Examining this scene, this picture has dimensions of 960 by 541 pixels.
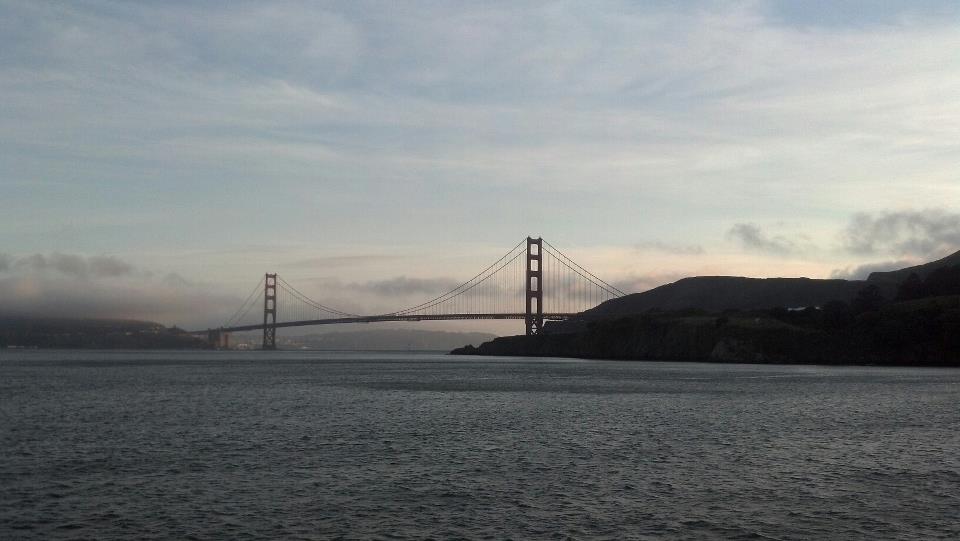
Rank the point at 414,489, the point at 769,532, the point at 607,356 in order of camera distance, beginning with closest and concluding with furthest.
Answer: the point at 769,532, the point at 414,489, the point at 607,356

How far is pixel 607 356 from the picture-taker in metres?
180

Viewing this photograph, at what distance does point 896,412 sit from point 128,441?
38845mm

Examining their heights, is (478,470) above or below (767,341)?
below

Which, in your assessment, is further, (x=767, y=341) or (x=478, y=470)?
(x=767, y=341)

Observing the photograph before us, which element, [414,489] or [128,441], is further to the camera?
[128,441]

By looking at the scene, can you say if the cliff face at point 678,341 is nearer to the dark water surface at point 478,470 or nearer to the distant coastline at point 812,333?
the distant coastline at point 812,333

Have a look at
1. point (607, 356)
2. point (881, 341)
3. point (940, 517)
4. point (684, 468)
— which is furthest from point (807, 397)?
point (607, 356)

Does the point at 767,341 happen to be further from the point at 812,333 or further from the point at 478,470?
the point at 478,470

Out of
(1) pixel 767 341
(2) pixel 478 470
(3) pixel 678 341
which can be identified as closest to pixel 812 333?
(1) pixel 767 341

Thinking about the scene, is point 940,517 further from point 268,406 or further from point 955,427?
point 268,406

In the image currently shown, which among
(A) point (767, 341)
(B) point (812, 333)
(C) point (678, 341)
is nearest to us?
(B) point (812, 333)

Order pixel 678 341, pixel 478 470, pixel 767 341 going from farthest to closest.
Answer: pixel 678 341 < pixel 767 341 < pixel 478 470

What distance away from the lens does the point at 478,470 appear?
90.0 feet

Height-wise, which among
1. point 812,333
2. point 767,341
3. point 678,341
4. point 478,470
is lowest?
point 478,470
